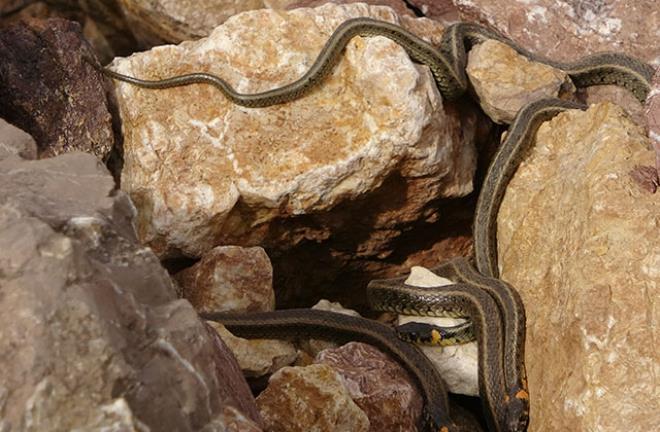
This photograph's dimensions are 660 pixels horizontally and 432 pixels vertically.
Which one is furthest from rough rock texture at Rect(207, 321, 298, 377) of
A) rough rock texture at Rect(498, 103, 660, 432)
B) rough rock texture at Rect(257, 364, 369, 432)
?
rough rock texture at Rect(498, 103, 660, 432)

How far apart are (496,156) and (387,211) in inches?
43.4

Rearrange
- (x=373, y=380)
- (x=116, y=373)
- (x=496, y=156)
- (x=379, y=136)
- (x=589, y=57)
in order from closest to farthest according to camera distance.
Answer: (x=116, y=373)
(x=373, y=380)
(x=379, y=136)
(x=496, y=156)
(x=589, y=57)

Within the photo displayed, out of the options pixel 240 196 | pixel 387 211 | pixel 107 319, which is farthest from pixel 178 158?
pixel 107 319

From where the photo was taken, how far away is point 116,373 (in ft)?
11.7

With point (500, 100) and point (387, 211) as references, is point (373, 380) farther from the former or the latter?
point (500, 100)

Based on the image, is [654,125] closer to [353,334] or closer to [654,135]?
[654,135]

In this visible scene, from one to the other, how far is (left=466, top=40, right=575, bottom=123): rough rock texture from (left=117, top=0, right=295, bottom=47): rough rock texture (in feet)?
7.46

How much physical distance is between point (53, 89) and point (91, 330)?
4.58 meters

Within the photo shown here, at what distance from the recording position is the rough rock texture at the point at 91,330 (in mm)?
→ 3480

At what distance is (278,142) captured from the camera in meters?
7.89

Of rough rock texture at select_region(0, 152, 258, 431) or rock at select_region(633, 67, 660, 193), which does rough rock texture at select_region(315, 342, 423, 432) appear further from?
rock at select_region(633, 67, 660, 193)

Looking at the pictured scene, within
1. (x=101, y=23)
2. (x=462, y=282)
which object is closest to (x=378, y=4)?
(x=462, y=282)

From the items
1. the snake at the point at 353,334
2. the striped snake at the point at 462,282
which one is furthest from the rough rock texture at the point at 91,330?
the striped snake at the point at 462,282

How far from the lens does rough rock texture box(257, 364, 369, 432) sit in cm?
553
